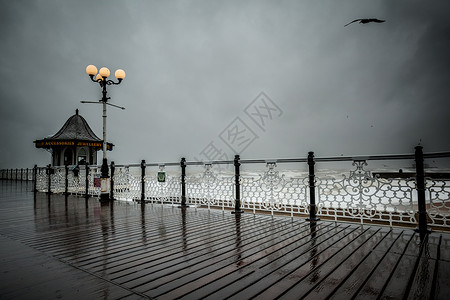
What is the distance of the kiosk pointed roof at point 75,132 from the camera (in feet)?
72.1

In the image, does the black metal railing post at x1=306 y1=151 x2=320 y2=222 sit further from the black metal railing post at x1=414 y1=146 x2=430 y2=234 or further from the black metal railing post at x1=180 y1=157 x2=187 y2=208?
the black metal railing post at x1=180 y1=157 x2=187 y2=208

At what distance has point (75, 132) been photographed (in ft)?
75.8

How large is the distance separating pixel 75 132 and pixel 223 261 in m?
24.8

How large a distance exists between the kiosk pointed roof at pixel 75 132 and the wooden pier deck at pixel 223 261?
1953 cm

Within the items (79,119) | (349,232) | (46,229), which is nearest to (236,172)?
(349,232)

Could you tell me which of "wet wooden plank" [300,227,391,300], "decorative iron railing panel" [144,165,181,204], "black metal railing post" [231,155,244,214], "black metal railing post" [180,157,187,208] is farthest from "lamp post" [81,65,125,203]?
"wet wooden plank" [300,227,391,300]

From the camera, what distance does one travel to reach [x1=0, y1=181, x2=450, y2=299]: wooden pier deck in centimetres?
225

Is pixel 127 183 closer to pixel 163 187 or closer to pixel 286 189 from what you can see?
pixel 163 187

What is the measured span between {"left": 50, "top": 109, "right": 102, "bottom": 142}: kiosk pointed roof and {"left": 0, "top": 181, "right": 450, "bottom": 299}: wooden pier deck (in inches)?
769

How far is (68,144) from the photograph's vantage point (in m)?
21.5

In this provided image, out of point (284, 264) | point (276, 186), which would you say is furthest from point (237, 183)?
point (284, 264)

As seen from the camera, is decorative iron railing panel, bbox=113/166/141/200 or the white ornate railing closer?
the white ornate railing

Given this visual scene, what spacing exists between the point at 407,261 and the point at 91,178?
38.2ft

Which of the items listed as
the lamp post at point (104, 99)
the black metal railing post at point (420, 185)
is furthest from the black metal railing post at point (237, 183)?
the lamp post at point (104, 99)
